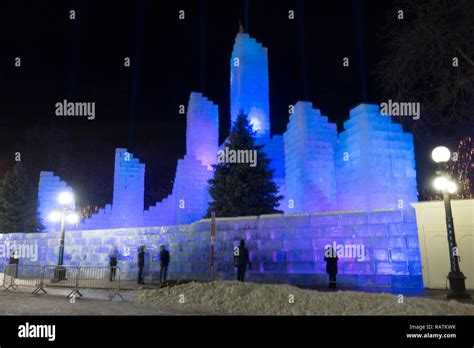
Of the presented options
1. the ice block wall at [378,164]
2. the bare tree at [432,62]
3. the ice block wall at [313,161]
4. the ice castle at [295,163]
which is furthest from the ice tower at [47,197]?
the bare tree at [432,62]

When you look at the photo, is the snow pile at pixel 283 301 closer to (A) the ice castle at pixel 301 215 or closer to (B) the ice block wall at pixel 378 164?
(A) the ice castle at pixel 301 215

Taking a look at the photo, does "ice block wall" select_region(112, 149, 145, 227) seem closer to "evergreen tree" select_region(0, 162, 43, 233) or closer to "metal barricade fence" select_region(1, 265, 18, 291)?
"evergreen tree" select_region(0, 162, 43, 233)

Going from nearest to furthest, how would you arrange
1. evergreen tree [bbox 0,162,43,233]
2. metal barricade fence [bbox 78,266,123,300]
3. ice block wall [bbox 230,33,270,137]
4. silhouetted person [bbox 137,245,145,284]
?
metal barricade fence [bbox 78,266,123,300] → silhouetted person [bbox 137,245,145,284] → evergreen tree [bbox 0,162,43,233] → ice block wall [bbox 230,33,270,137]

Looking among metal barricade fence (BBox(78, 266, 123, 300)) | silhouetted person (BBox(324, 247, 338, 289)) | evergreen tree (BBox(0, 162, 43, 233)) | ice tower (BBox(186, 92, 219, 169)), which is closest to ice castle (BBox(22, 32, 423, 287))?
silhouetted person (BBox(324, 247, 338, 289))

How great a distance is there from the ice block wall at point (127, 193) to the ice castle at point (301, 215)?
3.2 inches

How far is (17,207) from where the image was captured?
33281 millimetres

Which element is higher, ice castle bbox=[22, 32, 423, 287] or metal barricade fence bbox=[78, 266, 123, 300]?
ice castle bbox=[22, 32, 423, 287]

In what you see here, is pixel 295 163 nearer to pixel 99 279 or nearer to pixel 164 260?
pixel 164 260

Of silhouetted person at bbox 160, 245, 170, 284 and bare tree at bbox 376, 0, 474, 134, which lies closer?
bare tree at bbox 376, 0, 474, 134

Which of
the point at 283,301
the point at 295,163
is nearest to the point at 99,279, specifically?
the point at 283,301

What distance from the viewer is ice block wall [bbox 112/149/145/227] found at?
108 ft

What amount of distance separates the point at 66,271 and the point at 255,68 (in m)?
24.2

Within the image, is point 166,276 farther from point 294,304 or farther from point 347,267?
point 294,304

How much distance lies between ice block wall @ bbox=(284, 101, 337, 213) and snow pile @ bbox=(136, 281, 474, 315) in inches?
534
